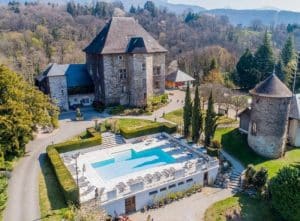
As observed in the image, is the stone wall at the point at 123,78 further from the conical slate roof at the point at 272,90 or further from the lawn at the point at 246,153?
the conical slate roof at the point at 272,90

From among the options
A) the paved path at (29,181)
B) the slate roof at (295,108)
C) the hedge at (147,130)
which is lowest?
the paved path at (29,181)

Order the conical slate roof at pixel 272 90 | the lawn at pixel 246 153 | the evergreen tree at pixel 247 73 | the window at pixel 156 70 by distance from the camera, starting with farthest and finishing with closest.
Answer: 1. the evergreen tree at pixel 247 73
2. the window at pixel 156 70
3. the lawn at pixel 246 153
4. the conical slate roof at pixel 272 90

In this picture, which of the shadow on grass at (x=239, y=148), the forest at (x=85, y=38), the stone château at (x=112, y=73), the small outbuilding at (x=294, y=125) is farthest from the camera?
the forest at (x=85, y=38)

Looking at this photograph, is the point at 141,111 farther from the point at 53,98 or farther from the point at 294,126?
the point at 294,126

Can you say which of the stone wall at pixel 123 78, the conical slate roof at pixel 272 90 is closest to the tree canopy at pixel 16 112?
the stone wall at pixel 123 78

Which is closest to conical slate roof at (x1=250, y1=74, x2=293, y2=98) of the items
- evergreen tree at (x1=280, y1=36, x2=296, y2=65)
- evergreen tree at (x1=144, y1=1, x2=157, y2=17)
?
evergreen tree at (x1=280, y1=36, x2=296, y2=65)

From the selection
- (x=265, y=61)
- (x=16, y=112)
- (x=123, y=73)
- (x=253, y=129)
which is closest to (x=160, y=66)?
(x=123, y=73)
